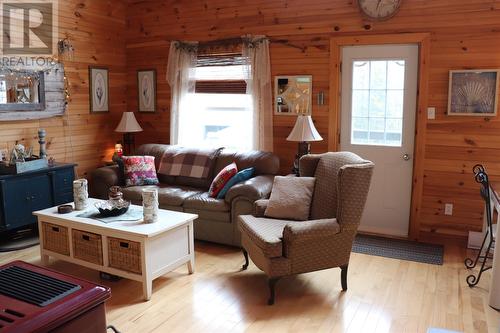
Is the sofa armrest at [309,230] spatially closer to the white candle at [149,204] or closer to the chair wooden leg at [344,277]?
the chair wooden leg at [344,277]

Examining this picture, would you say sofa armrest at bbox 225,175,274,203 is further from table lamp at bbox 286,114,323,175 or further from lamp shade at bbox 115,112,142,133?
lamp shade at bbox 115,112,142,133

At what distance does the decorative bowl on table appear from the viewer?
3.53m

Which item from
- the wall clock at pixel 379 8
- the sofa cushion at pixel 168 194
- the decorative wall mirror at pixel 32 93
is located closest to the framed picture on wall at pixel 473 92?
the wall clock at pixel 379 8

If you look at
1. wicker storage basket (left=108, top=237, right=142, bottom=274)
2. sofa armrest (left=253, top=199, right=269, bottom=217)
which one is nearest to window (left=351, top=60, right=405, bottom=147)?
sofa armrest (left=253, top=199, right=269, bottom=217)

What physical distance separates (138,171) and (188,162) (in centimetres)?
56

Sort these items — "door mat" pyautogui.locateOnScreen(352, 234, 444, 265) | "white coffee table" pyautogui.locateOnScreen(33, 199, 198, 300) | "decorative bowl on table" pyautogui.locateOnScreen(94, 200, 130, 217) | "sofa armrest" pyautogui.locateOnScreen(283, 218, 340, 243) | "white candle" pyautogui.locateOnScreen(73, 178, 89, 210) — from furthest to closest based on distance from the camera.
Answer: "door mat" pyautogui.locateOnScreen(352, 234, 444, 265)
"white candle" pyautogui.locateOnScreen(73, 178, 89, 210)
"decorative bowl on table" pyautogui.locateOnScreen(94, 200, 130, 217)
"white coffee table" pyautogui.locateOnScreen(33, 199, 198, 300)
"sofa armrest" pyautogui.locateOnScreen(283, 218, 340, 243)

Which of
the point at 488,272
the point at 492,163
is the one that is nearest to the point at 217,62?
the point at 492,163

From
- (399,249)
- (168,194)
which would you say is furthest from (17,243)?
(399,249)

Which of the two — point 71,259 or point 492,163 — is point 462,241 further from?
point 71,259

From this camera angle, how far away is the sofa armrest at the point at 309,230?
3.07m

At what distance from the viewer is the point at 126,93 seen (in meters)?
6.07

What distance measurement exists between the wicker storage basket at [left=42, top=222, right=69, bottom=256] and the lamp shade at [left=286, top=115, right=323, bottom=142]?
88.1 inches

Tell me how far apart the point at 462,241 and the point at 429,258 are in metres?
0.55

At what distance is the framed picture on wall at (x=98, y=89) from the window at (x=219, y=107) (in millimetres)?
1077
